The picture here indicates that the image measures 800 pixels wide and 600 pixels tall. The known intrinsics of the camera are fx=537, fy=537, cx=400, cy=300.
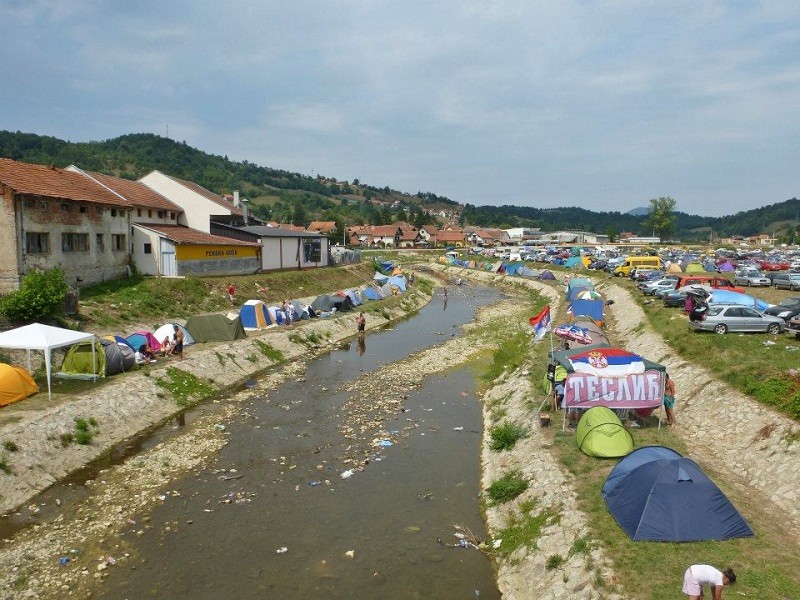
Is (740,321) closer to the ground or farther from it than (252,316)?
farther from it

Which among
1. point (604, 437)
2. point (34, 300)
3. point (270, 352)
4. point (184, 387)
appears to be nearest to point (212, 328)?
point (270, 352)

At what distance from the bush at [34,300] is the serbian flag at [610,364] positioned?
24.4 meters

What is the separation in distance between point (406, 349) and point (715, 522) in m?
27.3

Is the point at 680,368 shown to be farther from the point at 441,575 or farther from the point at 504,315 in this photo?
the point at 504,315

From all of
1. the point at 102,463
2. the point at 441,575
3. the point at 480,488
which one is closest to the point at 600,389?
the point at 480,488

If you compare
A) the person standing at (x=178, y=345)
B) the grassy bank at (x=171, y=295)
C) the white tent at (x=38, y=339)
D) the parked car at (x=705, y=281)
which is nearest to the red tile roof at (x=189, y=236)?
the grassy bank at (x=171, y=295)

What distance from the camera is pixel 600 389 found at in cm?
1752

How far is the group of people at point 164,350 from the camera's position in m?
26.1

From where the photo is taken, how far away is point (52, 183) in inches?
1300

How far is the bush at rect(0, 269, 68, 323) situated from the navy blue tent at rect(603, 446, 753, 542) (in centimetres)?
2650

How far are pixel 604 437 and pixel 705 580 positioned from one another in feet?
22.8

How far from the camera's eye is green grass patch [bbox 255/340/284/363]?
108 ft

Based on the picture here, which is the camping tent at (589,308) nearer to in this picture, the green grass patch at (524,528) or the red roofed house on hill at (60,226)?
the green grass patch at (524,528)

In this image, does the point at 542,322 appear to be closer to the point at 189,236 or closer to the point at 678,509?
the point at 678,509
